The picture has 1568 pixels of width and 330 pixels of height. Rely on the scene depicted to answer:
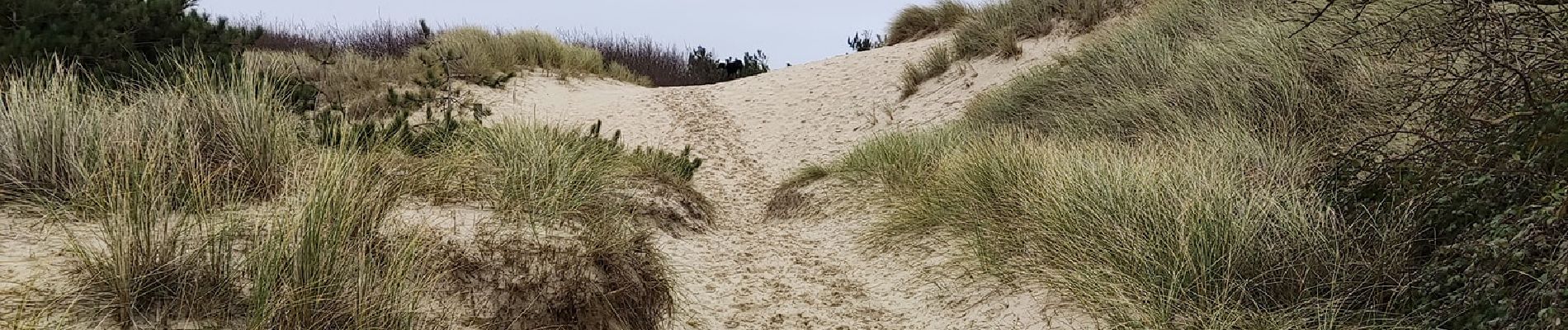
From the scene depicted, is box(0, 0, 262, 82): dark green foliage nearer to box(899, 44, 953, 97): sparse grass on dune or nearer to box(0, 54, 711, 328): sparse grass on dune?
box(0, 54, 711, 328): sparse grass on dune

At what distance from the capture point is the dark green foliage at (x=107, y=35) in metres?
5.28

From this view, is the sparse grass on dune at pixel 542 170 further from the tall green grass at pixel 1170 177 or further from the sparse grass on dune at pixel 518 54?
the sparse grass on dune at pixel 518 54

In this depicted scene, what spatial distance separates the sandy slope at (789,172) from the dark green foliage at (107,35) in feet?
8.33

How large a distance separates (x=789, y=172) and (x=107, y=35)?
5.97 meters

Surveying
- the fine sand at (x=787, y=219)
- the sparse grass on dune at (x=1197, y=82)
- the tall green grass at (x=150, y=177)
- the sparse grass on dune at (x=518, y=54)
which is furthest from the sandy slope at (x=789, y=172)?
the tall green grass at (x=150, y=177)

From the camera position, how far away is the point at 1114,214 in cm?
422

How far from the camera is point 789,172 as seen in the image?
929cm

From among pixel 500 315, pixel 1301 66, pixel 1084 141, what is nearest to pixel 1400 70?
pixel 1301 66

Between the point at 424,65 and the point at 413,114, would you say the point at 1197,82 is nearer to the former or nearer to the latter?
the point at 413,114

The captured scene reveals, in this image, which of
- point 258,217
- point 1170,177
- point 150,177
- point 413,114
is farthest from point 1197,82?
point 413,114

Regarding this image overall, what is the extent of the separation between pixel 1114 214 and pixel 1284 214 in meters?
0.79

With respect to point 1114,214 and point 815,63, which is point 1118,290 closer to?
point 1114,214

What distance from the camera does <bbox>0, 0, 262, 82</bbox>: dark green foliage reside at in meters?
5.28

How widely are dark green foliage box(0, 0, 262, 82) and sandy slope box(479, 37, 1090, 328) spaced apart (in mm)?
2540
